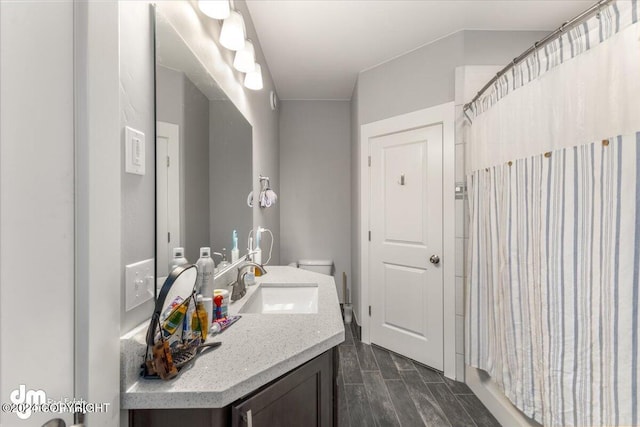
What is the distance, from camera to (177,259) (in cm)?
92

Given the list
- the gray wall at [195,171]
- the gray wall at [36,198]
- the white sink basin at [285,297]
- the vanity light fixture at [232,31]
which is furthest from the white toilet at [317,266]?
the gray wall at [36,198]

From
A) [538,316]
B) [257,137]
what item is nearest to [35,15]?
[257,137]

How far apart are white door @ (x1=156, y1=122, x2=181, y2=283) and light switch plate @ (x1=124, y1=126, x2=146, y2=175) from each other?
0.07 meters

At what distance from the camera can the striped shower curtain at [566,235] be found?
3.00 ft

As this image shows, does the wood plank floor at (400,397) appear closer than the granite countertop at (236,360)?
No

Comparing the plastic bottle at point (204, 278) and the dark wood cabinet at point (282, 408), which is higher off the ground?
the plastic bottle at point (204, 278)

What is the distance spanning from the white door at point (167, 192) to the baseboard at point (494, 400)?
1935mm

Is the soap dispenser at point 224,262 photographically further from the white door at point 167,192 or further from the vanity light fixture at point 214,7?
the vanity light fixture at point 214,7

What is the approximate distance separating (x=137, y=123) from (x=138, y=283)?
0.43 m

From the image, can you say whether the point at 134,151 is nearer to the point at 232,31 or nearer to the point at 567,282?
the point at 232,31

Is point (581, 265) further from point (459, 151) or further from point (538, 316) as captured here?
point (459, 151)

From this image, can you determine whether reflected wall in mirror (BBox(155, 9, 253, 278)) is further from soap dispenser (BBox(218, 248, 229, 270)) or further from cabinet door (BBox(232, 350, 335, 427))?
cabinet door (BBox(232, 350, 335, 427))

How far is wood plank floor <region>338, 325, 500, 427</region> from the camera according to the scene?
1.60 meters

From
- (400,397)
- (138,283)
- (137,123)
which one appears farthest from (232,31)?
(400,397)
